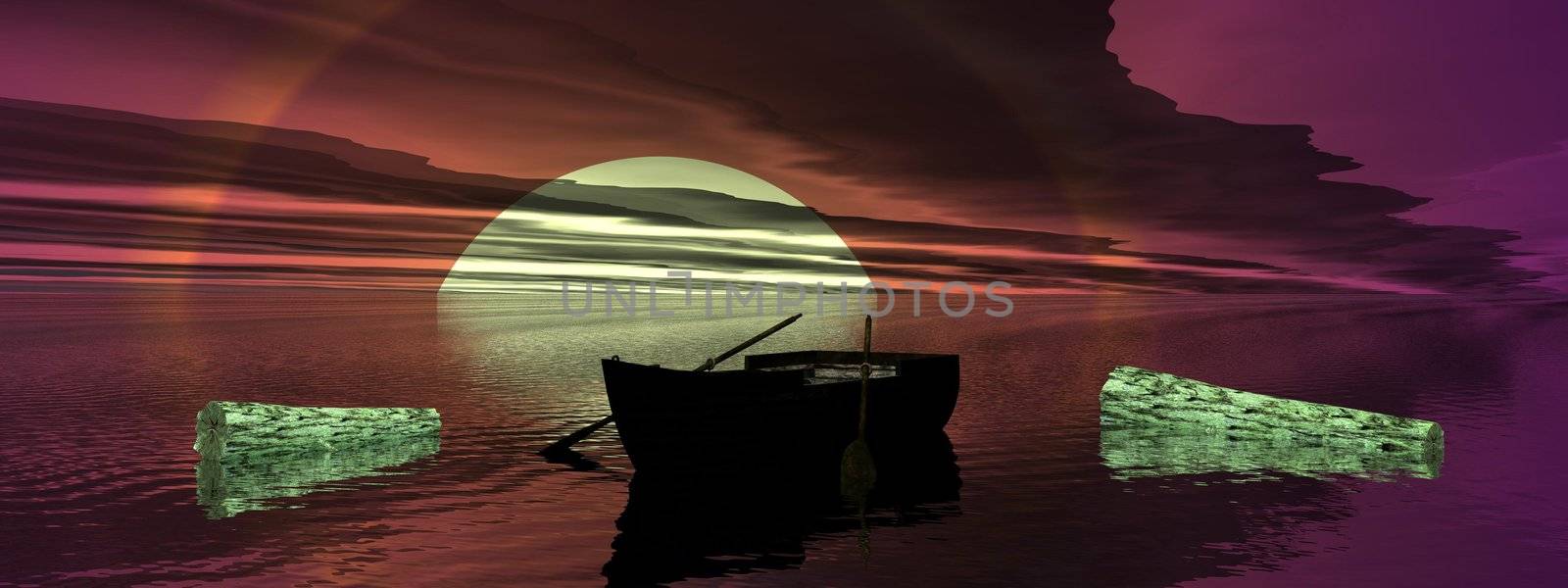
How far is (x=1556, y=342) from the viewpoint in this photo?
296 ft

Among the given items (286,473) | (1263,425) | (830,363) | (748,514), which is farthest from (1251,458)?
(286,473)

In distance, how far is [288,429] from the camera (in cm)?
2450

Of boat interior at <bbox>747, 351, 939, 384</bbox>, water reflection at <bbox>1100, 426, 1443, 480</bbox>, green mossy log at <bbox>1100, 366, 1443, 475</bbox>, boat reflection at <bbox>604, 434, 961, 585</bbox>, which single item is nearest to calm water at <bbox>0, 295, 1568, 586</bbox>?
boat reflection at <bbox>604, 434, 961, 585</bbox>

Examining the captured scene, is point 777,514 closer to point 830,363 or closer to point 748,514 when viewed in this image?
point 748,514

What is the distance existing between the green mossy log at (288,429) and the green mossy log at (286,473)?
0.24 metres

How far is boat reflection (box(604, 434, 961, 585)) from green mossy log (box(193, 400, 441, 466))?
747 cm

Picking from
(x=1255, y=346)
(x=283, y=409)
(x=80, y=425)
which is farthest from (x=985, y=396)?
(x=1255, y=346)

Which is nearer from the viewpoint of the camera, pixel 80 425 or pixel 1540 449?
pixel 1540 449

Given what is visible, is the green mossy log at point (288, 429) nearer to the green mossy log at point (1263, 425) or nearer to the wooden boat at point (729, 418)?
the wooden boat at point (729, 418)

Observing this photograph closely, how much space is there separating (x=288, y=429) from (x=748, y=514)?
39.6ft

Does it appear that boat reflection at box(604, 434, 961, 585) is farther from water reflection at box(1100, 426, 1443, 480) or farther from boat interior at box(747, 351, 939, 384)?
boat interior at box(747, 351, 939, 384)

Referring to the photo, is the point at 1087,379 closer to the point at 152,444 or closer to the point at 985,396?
the point at 985,396

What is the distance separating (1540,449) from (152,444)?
115 feet

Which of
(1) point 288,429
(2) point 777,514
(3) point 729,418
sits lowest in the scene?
(2) point 777,514
